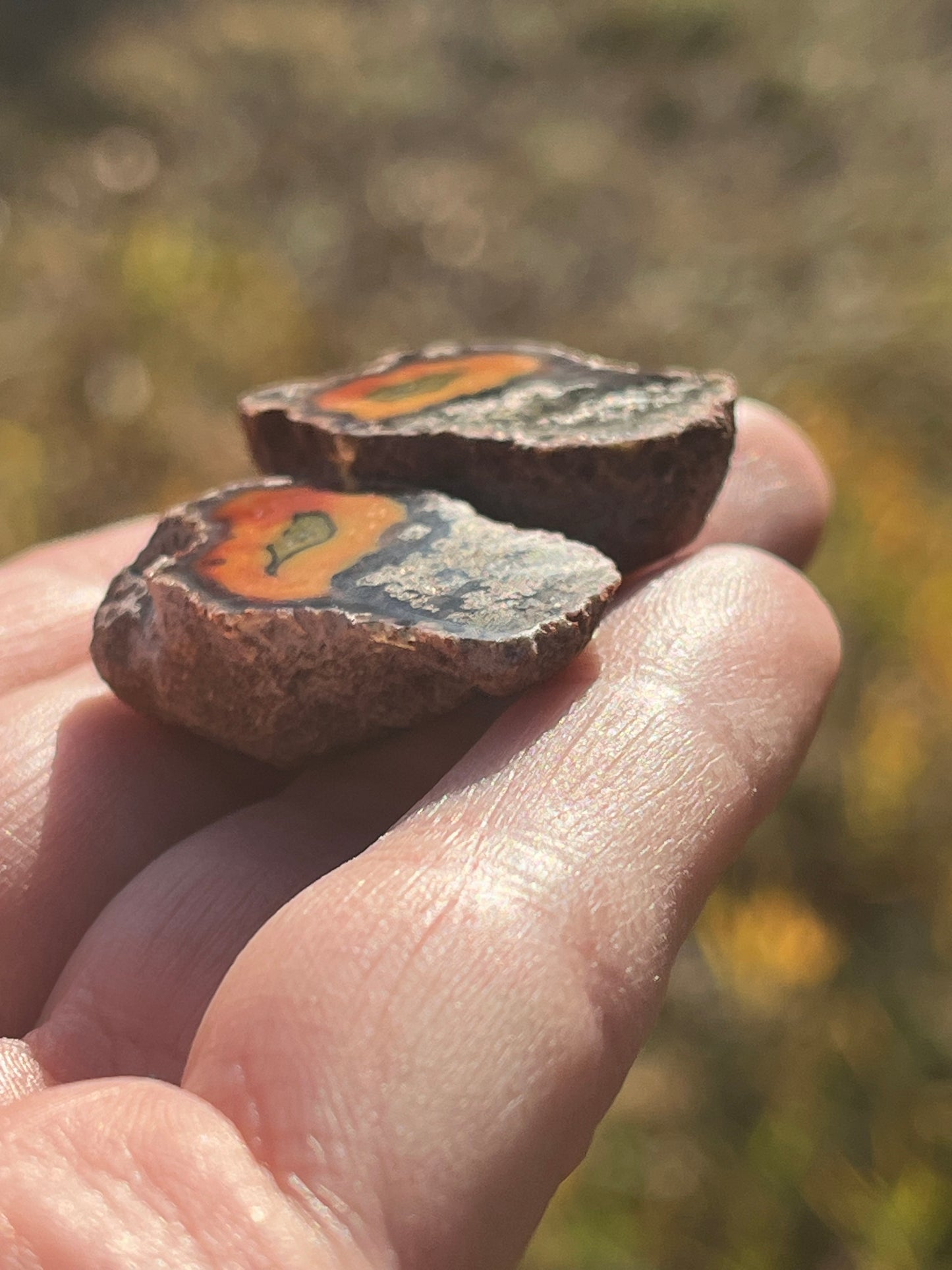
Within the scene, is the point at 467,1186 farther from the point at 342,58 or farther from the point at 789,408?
the point at 342,58

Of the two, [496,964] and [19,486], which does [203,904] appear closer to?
[496,964]

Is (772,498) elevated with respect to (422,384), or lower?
lower

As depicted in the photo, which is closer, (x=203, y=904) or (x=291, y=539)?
(x=203, y=904)

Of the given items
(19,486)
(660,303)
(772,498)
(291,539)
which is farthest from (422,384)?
(660,303)

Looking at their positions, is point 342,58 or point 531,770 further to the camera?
point 342,58

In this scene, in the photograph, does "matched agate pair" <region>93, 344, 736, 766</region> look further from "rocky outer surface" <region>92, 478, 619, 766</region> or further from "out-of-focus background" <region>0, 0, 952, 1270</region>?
"out-of-focus background" <region>0, 0, 952, 1270</region>

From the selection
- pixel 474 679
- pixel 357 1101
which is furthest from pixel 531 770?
pixel 357 1101

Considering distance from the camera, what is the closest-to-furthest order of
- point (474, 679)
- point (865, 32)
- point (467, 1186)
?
1. point (467, 1186)
2. point (474, 679)
3. point (865, 32)

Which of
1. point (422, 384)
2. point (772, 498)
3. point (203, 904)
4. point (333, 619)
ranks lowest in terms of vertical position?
point (203, 904)
